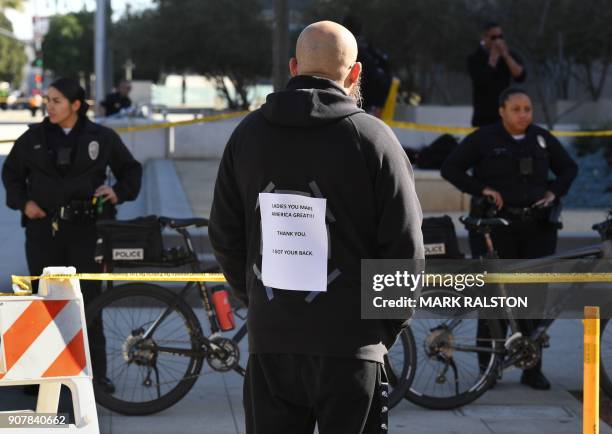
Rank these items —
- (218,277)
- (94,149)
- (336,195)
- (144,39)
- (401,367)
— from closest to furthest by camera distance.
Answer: (336,195) < (218,277) < (401,367) < (94,149) < (144,39)

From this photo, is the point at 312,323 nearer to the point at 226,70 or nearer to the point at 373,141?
the point at 373,141

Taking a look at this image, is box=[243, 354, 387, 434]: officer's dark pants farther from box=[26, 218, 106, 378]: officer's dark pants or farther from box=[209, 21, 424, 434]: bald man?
box=[26, 218, 106, 378]: officer's dark pants

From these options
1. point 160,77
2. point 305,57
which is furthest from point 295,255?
point 160,77

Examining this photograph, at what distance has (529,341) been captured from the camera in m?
7.09

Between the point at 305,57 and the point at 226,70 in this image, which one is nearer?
the point at 305,57

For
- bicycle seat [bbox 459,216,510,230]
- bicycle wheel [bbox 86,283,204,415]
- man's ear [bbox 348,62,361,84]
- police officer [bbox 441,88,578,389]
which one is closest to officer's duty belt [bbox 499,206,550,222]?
police officer [bbox 441,88,578,389]

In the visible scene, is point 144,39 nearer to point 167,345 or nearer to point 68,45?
point 167,345

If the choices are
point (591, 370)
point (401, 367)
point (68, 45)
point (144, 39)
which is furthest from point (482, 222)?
point (68, 45)

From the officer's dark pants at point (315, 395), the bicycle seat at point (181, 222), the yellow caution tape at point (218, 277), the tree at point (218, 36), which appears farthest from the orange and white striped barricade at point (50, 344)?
the tree at point (218, 36)

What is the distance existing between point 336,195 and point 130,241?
10.9ft

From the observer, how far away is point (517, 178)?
7.56m

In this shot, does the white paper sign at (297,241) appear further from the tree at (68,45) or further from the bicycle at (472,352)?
the tree at (68,45)

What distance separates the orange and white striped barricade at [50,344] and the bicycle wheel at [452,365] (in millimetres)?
2454

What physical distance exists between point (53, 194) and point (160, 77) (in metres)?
61.9
